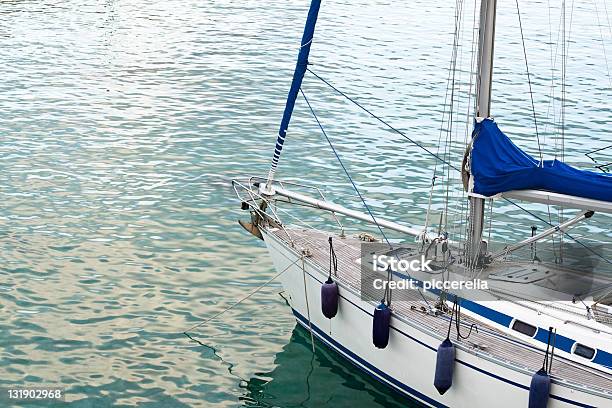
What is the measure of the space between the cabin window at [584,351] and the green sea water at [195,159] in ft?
14.2

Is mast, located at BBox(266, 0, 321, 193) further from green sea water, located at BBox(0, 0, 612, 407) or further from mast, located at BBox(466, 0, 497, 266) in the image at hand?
green sea water, located at BBox(0, 0, 612, 407)

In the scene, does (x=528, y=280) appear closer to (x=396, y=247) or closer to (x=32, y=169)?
(x=396, y=247)

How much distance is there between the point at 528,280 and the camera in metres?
20.9

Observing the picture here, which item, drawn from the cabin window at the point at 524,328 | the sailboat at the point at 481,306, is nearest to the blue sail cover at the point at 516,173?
the sailboat at the point at 481,306

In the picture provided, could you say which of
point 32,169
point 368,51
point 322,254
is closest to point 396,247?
point 322,254

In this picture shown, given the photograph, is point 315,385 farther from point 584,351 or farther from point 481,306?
point 584,351

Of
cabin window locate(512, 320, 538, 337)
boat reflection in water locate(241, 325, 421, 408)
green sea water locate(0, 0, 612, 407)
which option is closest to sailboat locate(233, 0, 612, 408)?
cabin window locate(512, 320, 538, 337)

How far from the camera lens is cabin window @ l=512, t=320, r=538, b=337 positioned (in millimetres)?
19391

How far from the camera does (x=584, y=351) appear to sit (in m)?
18.5

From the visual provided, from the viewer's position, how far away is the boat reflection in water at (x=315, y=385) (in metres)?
21.5

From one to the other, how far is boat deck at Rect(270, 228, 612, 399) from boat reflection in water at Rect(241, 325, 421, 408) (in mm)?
1932

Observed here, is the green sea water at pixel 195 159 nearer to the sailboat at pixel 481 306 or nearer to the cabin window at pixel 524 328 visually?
the sailboat at pixel 481 306

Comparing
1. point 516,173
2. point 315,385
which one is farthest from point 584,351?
point 315,385

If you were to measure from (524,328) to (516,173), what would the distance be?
304 centimetres
